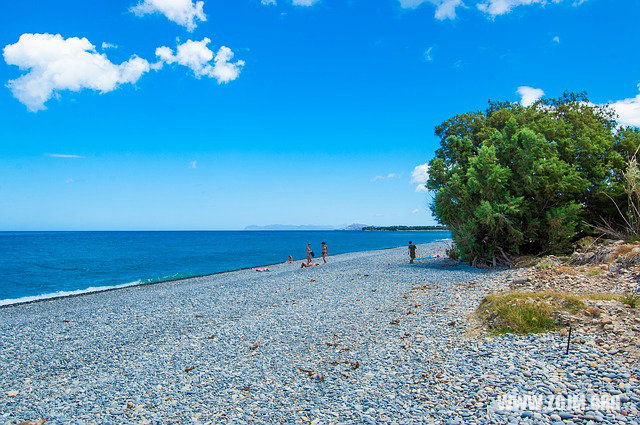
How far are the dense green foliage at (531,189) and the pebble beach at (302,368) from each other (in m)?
9.47

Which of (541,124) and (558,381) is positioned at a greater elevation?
(541,124)

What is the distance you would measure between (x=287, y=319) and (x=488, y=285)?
32.2 feet

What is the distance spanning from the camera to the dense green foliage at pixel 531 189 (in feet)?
76.9

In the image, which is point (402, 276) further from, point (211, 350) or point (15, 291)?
point (15, 291)

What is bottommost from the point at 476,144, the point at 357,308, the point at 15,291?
the point at 15,291

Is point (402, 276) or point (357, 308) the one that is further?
point (402, 276)

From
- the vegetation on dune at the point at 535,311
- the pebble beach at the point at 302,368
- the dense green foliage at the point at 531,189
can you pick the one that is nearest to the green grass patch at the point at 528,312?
the vegetation on dune at the point at 535,311

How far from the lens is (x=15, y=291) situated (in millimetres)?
31359

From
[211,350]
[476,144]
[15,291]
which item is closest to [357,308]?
[211,350]

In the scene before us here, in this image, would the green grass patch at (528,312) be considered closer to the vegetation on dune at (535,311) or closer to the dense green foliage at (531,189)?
the vegetation on dune at (535,311)

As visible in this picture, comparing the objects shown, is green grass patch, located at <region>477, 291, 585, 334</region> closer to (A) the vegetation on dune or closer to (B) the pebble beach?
(A) the vegetation on dune

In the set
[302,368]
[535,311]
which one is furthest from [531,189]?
[302,368]

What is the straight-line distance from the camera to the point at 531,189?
2395 cm

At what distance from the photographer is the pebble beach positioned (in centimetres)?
718
